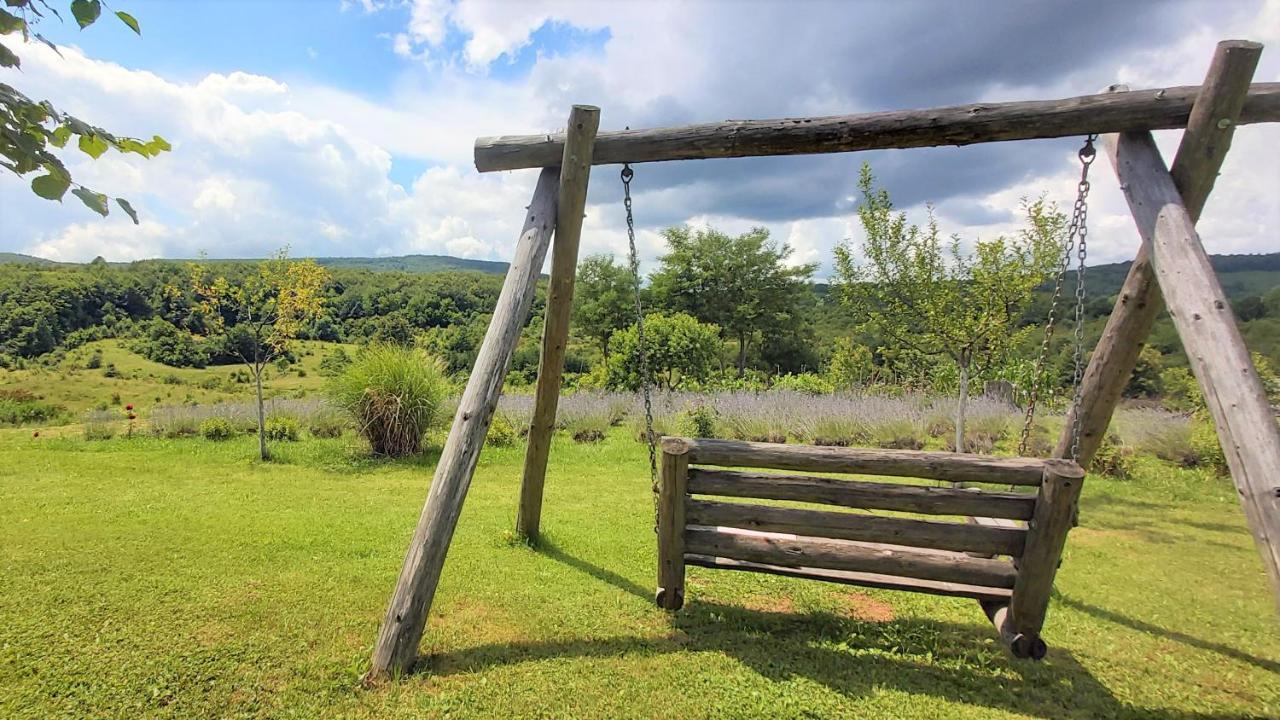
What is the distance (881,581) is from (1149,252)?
2428mm

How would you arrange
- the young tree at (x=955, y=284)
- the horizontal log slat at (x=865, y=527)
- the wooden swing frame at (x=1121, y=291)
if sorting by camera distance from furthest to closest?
the young tree at (x=955, y=284) → the horizontal log slat at (x=865, y=527) → the wooden swing frame at (x=1121, y=291)

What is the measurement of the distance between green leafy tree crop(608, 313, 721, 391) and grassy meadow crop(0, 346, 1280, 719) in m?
10.9

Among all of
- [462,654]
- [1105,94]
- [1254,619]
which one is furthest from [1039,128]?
[462,654]

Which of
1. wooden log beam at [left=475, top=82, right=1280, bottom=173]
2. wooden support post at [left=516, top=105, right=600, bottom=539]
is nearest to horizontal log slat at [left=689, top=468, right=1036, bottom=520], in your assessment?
wooden support post at [left=516, top=105, right=600, bottom=539]

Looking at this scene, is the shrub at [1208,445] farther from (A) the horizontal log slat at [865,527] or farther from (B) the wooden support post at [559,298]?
(B) the wooden support post at [559,298]

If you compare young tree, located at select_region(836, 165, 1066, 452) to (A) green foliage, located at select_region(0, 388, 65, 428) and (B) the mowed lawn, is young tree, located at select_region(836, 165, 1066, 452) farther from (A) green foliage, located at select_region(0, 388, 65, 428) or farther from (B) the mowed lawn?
(A) green foliage, located at select_region(0, 388, 65, 428)

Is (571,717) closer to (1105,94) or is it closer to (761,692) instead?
(761,692)

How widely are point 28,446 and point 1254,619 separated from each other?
52.7ft

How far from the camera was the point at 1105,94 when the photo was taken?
3.42 metres

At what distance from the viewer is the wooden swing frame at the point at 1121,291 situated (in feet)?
9.37

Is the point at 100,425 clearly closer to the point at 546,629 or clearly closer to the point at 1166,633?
the point at 546,629

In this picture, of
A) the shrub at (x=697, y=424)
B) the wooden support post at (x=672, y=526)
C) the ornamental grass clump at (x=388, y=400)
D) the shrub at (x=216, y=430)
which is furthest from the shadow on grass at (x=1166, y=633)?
the shrub at (x=216, y=430)

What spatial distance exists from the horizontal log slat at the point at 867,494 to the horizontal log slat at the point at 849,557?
0.88 ft

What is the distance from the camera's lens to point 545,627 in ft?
12.7
